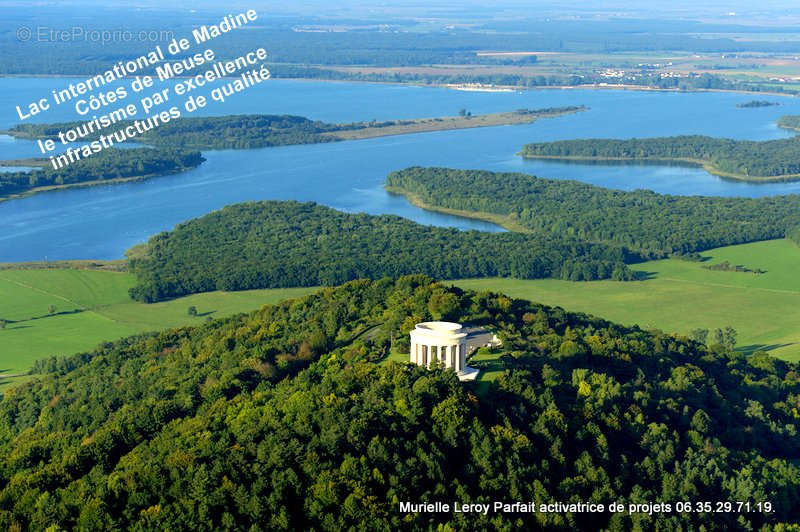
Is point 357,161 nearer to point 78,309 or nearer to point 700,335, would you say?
point 78,309

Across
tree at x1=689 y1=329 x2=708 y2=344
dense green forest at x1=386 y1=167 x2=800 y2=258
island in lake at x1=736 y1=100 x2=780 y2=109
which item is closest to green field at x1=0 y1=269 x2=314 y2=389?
tree at x1=689 y1=329 x2=708 y2=344

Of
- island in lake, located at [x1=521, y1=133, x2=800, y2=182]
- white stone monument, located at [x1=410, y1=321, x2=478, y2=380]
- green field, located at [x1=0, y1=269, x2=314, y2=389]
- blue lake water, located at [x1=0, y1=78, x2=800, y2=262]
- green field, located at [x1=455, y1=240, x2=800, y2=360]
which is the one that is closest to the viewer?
white stone monument, located at [x1=410, y1=321, x2=478, y2=380]

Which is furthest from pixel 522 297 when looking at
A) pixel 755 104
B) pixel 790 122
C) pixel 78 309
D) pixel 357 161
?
pixel 755 104

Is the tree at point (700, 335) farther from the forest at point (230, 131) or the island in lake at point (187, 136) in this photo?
the forest at point (230, 131)

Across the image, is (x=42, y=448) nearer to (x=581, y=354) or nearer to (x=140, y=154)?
(x=581, y=354)

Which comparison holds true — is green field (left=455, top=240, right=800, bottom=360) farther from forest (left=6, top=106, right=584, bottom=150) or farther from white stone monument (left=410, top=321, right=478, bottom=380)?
forest (left=6, top=106, right=584, bottom=150)

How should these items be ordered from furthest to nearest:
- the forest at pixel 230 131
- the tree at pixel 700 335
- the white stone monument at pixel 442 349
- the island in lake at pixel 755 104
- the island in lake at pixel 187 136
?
the island in lake at pixel 755 104
the forest at pixel 230 131
the island in lake at pixel 187 136
the tree at pixel 700 335
the white stone monument at pixel 442 349

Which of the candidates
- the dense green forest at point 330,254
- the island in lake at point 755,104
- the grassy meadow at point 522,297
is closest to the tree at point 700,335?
the grassy meadow at point 522,297
